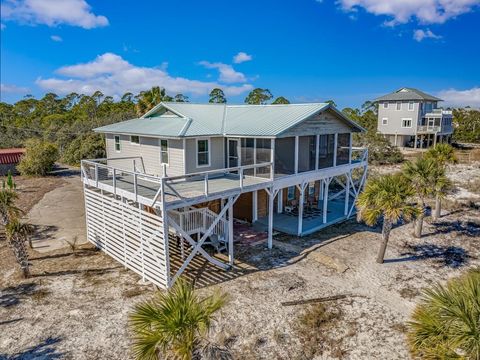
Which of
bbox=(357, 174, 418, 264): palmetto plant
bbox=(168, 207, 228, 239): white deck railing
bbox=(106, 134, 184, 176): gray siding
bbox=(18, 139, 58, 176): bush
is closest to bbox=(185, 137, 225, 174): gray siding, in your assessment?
bbox=(106, 134, 184, 176): gray siding

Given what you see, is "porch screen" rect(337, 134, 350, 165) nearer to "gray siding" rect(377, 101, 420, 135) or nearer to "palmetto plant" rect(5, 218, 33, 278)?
"palmetto plant" rect(5, 218, 33, 278)

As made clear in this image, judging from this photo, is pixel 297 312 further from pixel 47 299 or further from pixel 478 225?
pixel 478 225

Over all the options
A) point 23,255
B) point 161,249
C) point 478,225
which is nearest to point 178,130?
point 161,249

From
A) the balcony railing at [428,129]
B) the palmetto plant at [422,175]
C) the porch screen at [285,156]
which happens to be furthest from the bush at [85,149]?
the balcony railing at [428,129]

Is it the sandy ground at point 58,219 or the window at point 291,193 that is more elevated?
the window at point 291,193

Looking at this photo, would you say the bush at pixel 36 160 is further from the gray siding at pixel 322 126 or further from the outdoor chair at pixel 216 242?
the gray siding at pixel 322 126

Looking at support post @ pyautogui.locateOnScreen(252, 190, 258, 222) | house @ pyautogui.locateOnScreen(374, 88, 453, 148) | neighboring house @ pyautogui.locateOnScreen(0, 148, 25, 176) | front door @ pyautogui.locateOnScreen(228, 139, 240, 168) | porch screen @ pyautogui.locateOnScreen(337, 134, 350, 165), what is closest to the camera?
front door @ pyautogui.locateOnScreen(228, 139, 240, 168)

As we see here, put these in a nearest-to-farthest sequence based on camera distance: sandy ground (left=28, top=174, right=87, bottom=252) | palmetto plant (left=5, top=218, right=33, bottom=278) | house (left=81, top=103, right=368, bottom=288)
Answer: palmetto plant (left=5, top=218, right=33, bottom=278)
house (left=81, top=103, right=368, bottom=288)
sandy ground (left=28, top=174, right=87, bottom=252)
